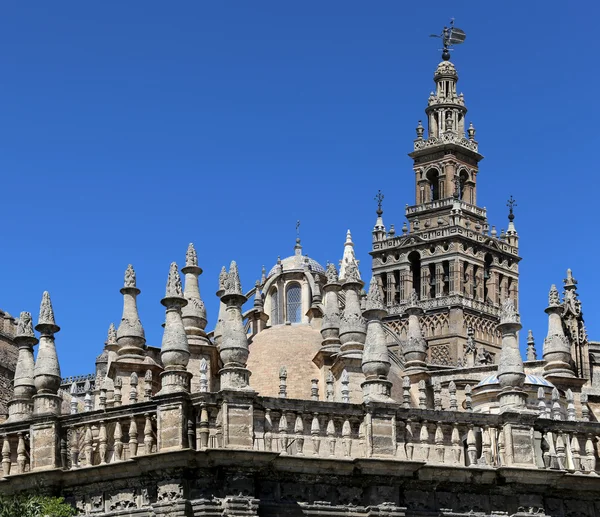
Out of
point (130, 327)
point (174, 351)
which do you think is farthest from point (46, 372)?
point (130, 327)

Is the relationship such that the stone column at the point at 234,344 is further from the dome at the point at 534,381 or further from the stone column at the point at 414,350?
the stone column at the point at 414,350

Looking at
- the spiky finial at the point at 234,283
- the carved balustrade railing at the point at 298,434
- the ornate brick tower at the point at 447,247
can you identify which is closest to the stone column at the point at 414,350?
the carved balustrade railing at the point at 298,434

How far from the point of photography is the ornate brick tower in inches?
5148

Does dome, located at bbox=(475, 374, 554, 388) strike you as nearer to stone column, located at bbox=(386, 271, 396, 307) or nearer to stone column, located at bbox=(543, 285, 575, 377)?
stone column, located at bbox=(543, 285, 575, 377)

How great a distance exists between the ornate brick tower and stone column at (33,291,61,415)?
87.1 metres

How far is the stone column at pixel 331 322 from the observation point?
2064 inches

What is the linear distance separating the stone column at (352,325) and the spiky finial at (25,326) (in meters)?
8.87

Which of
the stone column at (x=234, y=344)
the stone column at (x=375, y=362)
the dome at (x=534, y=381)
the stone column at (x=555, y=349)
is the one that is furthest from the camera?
the stone column at (x=555, y=349)

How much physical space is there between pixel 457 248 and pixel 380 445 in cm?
9343

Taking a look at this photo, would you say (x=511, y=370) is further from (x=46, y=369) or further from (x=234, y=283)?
(x=46, y=369)

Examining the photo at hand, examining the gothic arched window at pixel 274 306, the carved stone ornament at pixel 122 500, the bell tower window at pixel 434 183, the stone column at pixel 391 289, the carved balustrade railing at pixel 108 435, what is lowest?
the carved stone ornament at pixel 122 500

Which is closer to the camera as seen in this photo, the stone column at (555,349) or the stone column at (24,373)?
the stone column at (24,373)

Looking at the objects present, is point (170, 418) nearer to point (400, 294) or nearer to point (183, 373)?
point (183, 373)

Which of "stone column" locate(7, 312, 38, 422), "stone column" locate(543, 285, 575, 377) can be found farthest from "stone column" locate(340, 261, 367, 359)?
"stone column" locate(7, 312, 38, 422)
